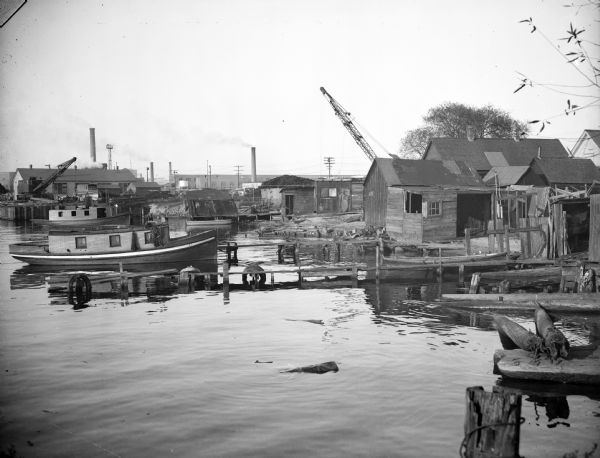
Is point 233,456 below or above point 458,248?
below

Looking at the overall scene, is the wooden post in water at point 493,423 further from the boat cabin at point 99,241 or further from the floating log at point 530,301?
the boat cabin at point 99,241

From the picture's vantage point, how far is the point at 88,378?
571 inches

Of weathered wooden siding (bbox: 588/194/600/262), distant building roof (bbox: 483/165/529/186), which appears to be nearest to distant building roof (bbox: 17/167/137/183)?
distant building roof (bbox: 483/165/529/186)

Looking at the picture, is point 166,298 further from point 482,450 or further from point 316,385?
point 482,450

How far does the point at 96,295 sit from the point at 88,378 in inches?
516

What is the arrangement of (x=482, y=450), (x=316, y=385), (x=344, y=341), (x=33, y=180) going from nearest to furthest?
(x=482, y=450) < (x=316, y=385) < (x=344, y=341) < (x=33, y=180)

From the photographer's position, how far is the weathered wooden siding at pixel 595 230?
2323 centimetres

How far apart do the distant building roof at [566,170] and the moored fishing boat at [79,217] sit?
148 feet

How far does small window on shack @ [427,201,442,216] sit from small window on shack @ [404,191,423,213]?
190 centimetres

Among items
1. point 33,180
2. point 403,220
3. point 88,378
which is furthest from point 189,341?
point 33,180

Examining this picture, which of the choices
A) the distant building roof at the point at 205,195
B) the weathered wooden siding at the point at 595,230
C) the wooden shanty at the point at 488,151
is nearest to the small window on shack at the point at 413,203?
the wooden shanty at the point at 488,151

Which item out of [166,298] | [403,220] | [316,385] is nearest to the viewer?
[316,385]

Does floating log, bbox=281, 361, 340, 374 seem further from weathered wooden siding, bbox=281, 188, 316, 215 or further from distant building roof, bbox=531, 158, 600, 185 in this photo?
weathered wooden siding, bbox=281, 188, 316, 215

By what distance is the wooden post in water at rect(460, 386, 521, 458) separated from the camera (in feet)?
26.5
